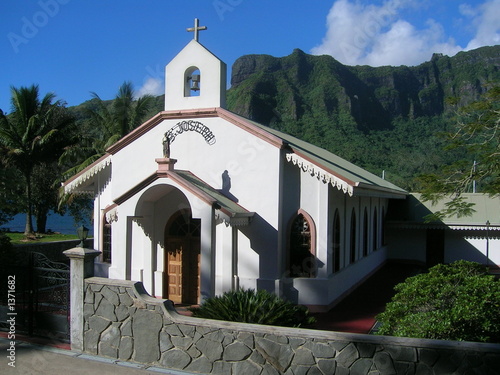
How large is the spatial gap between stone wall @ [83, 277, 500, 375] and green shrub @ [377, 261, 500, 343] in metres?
0.86

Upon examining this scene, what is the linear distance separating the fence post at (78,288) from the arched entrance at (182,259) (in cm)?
509

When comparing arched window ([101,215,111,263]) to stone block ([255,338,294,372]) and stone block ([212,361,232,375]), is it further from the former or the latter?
stone block ([255,338,294,372])

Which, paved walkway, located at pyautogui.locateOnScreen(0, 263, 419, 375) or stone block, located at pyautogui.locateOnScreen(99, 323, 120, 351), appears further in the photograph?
stone block, located at pyautogui.locateOnScreen(99, 323, 120, 351)

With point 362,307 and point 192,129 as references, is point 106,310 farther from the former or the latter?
point 362,307

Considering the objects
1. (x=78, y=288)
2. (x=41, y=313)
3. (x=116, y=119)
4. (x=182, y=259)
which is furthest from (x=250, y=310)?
(x=116, y=119)

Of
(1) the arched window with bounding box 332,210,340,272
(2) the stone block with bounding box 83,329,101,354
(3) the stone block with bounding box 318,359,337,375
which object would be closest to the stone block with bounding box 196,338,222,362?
(3) the stone block with bounding box 318,359,337,375

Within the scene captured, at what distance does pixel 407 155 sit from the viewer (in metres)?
61.4

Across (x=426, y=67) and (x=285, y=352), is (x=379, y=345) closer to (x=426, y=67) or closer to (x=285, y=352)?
(x=285, y=352)

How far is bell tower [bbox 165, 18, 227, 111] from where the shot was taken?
14.1 meters

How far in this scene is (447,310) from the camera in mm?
7418

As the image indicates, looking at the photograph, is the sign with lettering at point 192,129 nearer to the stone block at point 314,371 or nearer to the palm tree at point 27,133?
the stone block at point 314,371

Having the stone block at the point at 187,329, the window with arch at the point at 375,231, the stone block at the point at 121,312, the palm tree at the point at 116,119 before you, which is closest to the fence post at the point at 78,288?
the stone block at the point at 121,312

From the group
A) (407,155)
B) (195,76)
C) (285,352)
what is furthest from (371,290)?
(407,155)

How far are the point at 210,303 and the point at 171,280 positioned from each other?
5127 millimetres
